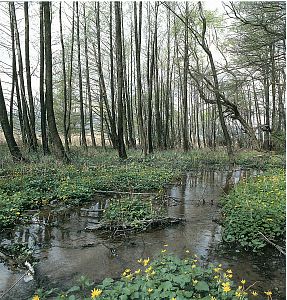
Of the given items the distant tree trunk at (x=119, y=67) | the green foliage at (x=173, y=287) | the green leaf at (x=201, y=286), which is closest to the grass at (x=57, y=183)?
the distant tree trunk at (x=119, y=67)

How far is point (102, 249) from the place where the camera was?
15.2 feet

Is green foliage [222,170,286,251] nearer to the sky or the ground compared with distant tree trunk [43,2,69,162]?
nearer to the ground

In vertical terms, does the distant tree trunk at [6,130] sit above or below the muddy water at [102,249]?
above

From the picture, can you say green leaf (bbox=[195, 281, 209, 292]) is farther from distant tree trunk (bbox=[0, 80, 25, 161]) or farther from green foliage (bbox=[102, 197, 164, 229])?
distant tree trunk (bbox=[0, 80, 25, 161])

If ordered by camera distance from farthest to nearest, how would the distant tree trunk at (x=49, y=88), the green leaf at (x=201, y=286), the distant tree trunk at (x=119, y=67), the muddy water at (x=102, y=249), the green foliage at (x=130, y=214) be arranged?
the distant tree trunk at (x=119, y=67)
the distant tree trunk at (x=49, y=88)
the green foliage at (x=130, y=214)
the muddy water at (x=102, y=249)
the green leaf at (x=201, y=286)

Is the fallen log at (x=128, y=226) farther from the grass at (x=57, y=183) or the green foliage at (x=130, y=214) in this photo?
the grass at (x=57, y=183)

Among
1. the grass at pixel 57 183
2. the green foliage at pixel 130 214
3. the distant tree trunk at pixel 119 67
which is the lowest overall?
the green foliage at pixel 130 214

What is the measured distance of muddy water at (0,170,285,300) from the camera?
3758 mm

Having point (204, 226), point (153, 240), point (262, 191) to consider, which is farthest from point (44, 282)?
point (262, 191)

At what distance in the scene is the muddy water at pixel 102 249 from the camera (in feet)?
12.3

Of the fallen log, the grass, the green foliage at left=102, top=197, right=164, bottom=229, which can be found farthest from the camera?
the grass

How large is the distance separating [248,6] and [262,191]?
13.0ft

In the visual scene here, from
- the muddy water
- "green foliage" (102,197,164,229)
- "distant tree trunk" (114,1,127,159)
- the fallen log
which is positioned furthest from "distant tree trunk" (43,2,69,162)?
the fallen log

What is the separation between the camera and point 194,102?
1446 inches
